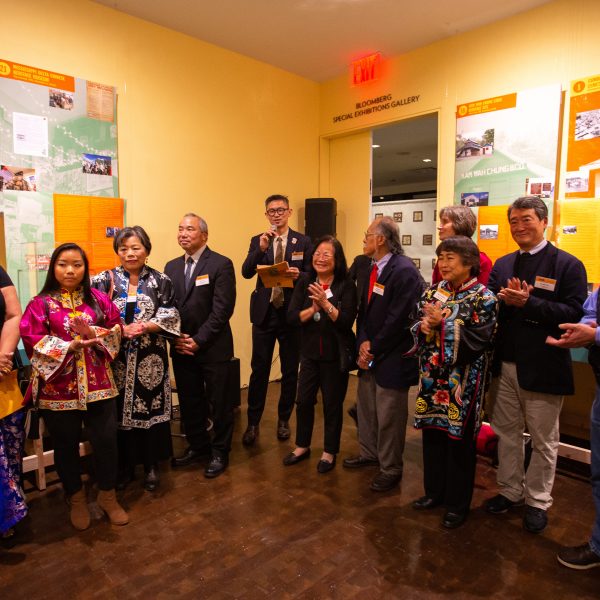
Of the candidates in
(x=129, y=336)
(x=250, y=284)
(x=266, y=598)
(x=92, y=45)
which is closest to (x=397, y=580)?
(x=266, y=598)

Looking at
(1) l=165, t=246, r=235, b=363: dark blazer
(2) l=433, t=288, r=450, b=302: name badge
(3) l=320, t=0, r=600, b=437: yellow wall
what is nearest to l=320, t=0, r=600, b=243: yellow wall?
(3) l=320, t=0, r=600, b=437: yellow wall

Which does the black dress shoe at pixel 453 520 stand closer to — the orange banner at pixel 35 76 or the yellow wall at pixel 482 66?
the yellow wall at pixel 482 66

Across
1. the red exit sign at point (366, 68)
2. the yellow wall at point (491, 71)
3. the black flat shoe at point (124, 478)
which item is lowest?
the black flat shoe at point (124, 478)

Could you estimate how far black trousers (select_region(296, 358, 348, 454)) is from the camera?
295 cm

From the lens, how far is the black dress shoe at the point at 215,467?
9.82 feet

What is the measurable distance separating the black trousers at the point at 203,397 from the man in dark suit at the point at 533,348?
1.62 m

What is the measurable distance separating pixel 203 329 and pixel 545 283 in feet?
6.31

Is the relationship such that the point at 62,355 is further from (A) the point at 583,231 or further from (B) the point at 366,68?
(B) the point at 366,68

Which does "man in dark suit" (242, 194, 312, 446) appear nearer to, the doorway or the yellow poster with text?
the doorway

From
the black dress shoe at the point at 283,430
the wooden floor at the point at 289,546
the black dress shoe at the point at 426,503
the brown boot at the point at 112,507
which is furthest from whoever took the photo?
the black dress shoe at the point at 283,430

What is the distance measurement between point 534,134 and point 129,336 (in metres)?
3.35

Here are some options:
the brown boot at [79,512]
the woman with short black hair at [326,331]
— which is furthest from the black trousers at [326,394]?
the brown boot at [79,512]

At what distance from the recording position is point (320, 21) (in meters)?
4.05

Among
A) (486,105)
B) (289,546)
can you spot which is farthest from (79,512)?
(486,105)
